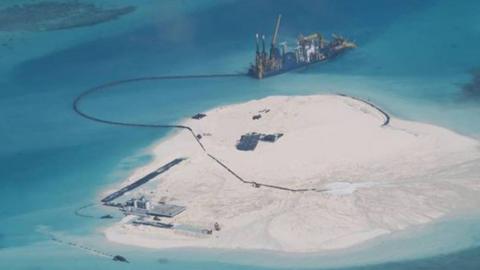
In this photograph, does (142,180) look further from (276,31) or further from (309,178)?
(276,31)

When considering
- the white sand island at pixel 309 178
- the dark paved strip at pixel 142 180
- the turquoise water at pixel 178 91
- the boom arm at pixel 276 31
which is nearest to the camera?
the turquoise water at pixel 178 91

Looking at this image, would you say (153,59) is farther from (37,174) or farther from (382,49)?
(37,174)

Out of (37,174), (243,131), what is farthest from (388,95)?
(37,174)

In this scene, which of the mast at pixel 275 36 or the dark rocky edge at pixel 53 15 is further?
the dark rocky edge at pixel 53 15

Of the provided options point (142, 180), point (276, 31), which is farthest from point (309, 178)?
point (276, 31)

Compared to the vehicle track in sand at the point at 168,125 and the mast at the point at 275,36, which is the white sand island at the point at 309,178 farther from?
the mast at the point at 275,36

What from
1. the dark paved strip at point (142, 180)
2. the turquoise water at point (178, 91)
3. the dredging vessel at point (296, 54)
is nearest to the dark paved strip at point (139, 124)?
the dark paved strip at point (142, 180)

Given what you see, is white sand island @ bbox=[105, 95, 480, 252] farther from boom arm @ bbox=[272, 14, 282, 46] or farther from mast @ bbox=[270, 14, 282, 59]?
boom arm @ bbox=[272, 14, 282, 46]
